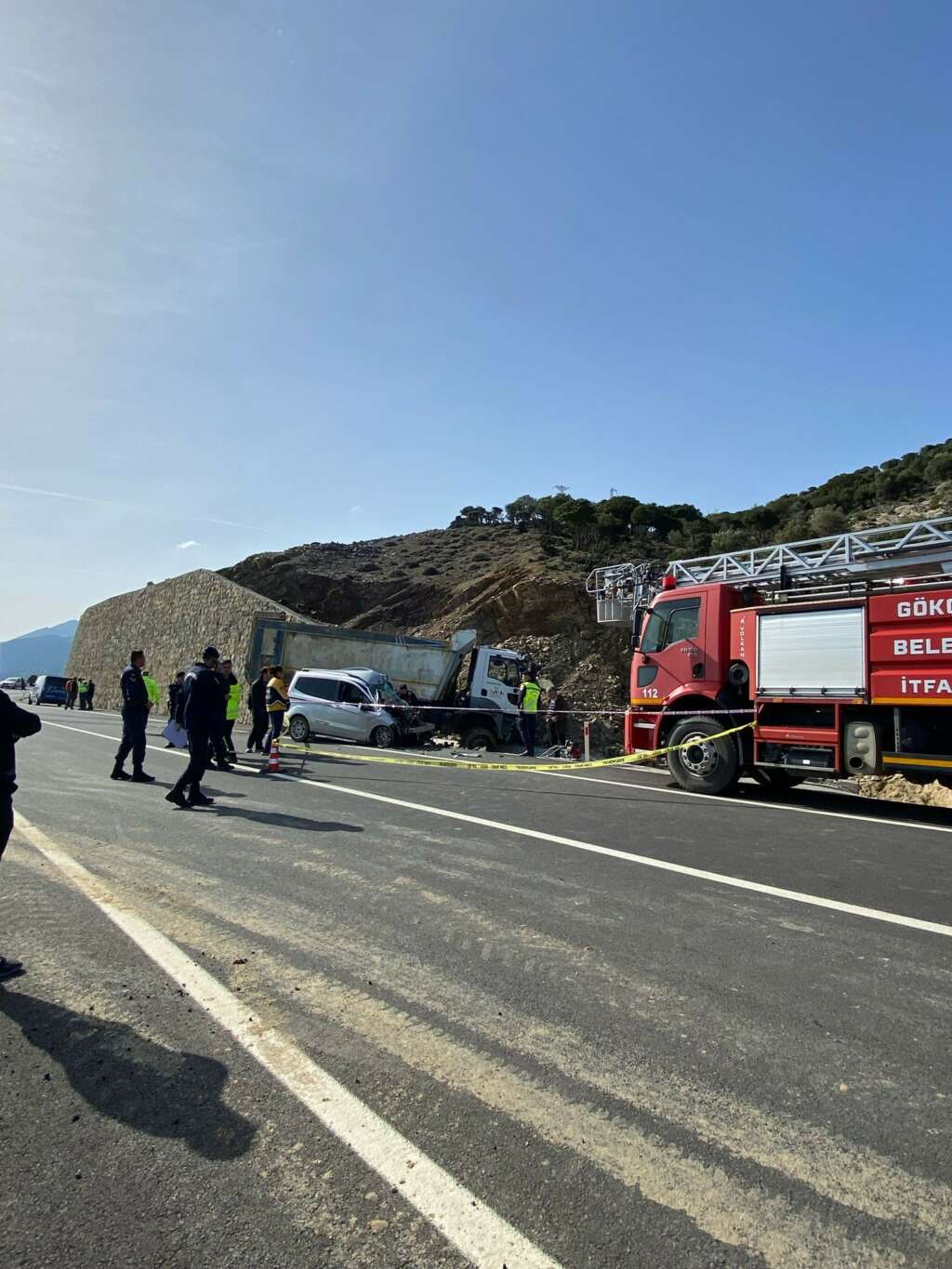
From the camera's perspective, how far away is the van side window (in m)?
19.0

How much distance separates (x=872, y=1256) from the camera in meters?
2.07

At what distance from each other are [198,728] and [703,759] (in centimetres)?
666

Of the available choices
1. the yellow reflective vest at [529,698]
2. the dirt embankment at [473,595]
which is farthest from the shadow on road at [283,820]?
the dirt embankment at [473,595]

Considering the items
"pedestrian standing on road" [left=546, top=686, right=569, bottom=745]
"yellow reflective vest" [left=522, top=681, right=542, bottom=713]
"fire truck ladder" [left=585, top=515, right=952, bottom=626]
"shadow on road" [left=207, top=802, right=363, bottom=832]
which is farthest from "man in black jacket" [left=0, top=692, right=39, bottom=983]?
"pedestrian standing on road" [left=546, top=686, right=569, bottom=745]

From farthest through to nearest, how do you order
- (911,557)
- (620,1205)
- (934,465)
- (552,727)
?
(934,465), (552,727), (911,557), (620,1205)

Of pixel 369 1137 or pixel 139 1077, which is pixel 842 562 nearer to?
pixel 369 1137

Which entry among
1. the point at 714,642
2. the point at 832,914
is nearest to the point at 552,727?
the point at 714,642

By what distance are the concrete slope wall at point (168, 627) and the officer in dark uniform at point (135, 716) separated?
14.8 m

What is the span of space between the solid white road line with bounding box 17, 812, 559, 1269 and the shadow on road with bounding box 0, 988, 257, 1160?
239 mm

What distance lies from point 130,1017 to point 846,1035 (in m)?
3.17

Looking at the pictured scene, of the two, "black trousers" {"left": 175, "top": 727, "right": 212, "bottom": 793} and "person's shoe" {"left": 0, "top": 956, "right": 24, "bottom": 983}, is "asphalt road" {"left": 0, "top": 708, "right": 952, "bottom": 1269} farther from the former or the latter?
"black trousers" {"left": 175, "top": 727, "right": 212, "bottom": 793}

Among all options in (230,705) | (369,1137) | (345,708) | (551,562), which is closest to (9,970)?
(369,1137)

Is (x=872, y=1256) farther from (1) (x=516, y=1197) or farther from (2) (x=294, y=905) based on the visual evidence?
(2) (x=294, y=905)

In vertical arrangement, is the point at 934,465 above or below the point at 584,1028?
above
